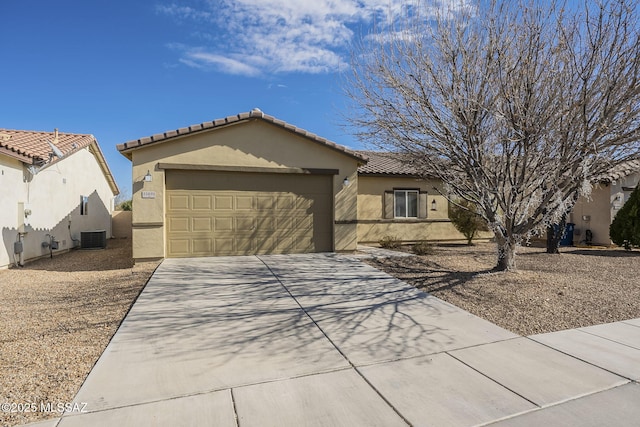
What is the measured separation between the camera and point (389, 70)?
7.14m

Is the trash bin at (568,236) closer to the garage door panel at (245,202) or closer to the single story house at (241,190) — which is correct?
the single story house at (241,190)

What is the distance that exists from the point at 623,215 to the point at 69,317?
16647 mm

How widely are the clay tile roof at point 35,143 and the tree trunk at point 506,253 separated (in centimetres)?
1241

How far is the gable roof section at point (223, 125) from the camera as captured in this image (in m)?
9.39

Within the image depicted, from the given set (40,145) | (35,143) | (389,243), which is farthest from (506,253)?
(35,143)

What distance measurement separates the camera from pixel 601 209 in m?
14.8

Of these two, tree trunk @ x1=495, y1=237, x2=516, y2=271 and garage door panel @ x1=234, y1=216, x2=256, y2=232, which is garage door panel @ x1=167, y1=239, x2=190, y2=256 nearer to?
garage door panel @ x1=234, y1=216, x2=256, y2=232

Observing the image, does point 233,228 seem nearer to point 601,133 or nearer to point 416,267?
point 416,267

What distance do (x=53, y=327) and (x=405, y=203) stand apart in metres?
12.4

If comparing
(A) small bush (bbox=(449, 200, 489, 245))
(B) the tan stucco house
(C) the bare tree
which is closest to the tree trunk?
(C) the bare tree

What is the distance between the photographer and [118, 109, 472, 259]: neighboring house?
9.60 meters

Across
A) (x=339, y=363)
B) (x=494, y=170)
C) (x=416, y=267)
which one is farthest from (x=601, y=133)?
(x=339, y=363)

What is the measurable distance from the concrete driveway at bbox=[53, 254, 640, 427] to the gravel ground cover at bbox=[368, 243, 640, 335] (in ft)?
1.54

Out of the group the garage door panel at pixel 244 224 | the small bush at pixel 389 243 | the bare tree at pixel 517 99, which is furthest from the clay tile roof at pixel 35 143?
the small bush at pixel 389 243
